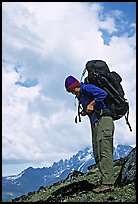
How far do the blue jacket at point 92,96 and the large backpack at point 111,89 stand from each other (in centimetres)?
24

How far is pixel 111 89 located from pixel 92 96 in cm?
55

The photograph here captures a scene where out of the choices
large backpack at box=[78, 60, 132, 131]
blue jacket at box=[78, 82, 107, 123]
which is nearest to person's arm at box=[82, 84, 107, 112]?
blue jacket at box=[78, 82, 107, 123]

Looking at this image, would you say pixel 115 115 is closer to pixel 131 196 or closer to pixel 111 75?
pixel 111 75

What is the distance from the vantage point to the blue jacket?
11.4 m

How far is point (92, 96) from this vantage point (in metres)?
11.6

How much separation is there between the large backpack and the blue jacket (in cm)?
24

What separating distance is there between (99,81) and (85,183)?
13.1 feet

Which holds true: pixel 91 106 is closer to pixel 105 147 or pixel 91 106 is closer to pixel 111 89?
pixel 111 89

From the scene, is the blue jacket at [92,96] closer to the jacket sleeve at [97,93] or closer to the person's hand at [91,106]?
the jacket sleeve at [97,93]

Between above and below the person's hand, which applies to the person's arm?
above

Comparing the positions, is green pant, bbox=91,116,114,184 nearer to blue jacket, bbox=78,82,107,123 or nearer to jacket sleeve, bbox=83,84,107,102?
blue jacket, bbox=78,82,107,123

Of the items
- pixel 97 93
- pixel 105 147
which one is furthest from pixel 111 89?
pixel 105 147

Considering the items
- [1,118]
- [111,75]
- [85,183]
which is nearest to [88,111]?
[111,75]

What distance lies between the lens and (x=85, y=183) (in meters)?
14.3
